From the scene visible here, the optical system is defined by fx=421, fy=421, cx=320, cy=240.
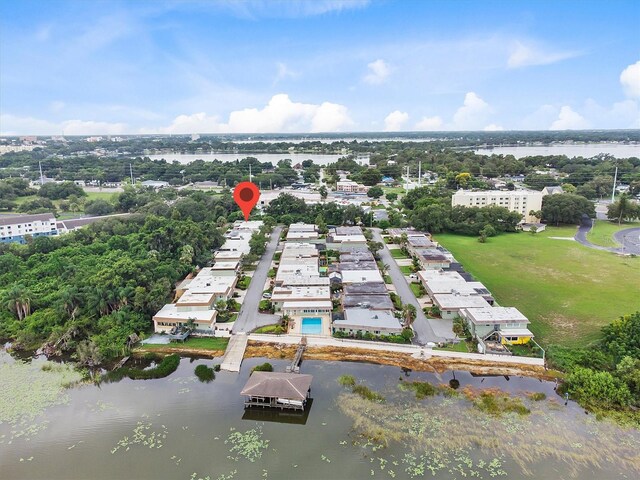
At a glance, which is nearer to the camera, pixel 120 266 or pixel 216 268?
pixel 120 266

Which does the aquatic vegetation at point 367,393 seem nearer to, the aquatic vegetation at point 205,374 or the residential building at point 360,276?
the aquatic vegetation at point 205,374

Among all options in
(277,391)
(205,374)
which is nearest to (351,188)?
(205,374)

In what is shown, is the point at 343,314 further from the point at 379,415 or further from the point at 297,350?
the point at 379,415

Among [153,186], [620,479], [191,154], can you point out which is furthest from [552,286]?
[191,154]

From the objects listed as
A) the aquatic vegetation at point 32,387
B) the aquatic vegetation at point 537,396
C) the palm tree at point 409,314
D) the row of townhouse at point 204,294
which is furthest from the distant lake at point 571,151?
the aquatic vegetation at point 32,387

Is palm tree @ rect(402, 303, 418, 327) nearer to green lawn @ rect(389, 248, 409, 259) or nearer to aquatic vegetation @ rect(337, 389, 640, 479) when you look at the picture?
aquatic vegetation @ rect(337, 389, 640, 479)

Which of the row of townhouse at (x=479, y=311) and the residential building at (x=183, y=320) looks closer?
the row of townhouse at (x=479, y=311)

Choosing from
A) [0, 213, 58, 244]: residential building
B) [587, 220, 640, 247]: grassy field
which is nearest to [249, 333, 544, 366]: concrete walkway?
[587, 220, 640, 247]: grassy field
